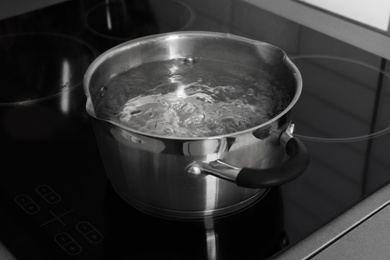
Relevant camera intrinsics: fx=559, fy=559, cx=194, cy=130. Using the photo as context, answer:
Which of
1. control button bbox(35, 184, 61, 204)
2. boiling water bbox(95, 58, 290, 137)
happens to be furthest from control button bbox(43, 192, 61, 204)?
boiling water bbox(95, 58, 290, 137)

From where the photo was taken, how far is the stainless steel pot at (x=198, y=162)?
22.6 inches

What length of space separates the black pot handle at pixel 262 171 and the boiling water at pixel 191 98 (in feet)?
0.29

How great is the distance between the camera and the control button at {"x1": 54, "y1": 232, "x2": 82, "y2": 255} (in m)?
0.62

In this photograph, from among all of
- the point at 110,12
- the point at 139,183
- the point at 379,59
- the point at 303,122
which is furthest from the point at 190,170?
the point at 110,12

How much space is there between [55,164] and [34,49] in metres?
0.39

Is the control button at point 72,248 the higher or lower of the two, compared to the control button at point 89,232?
higher

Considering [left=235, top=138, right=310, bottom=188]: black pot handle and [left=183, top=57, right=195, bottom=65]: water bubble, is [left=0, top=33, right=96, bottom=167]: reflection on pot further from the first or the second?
[left=235, top=138, right=310, bottom=188]: black pot handle

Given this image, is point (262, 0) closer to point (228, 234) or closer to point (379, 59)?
point (379, 59)

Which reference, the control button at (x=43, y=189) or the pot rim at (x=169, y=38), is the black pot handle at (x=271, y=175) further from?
the control button at (x=43, y=189)

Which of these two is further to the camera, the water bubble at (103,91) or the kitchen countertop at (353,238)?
the water bubble at (103,91)

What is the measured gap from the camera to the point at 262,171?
1.84ft

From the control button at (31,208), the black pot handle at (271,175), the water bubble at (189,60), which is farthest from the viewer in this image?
the water bubble at (189,60)

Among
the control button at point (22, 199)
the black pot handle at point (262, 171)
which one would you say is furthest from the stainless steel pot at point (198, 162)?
the control button at point (22, 199)

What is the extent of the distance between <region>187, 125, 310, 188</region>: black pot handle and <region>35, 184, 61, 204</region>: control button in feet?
0.66
